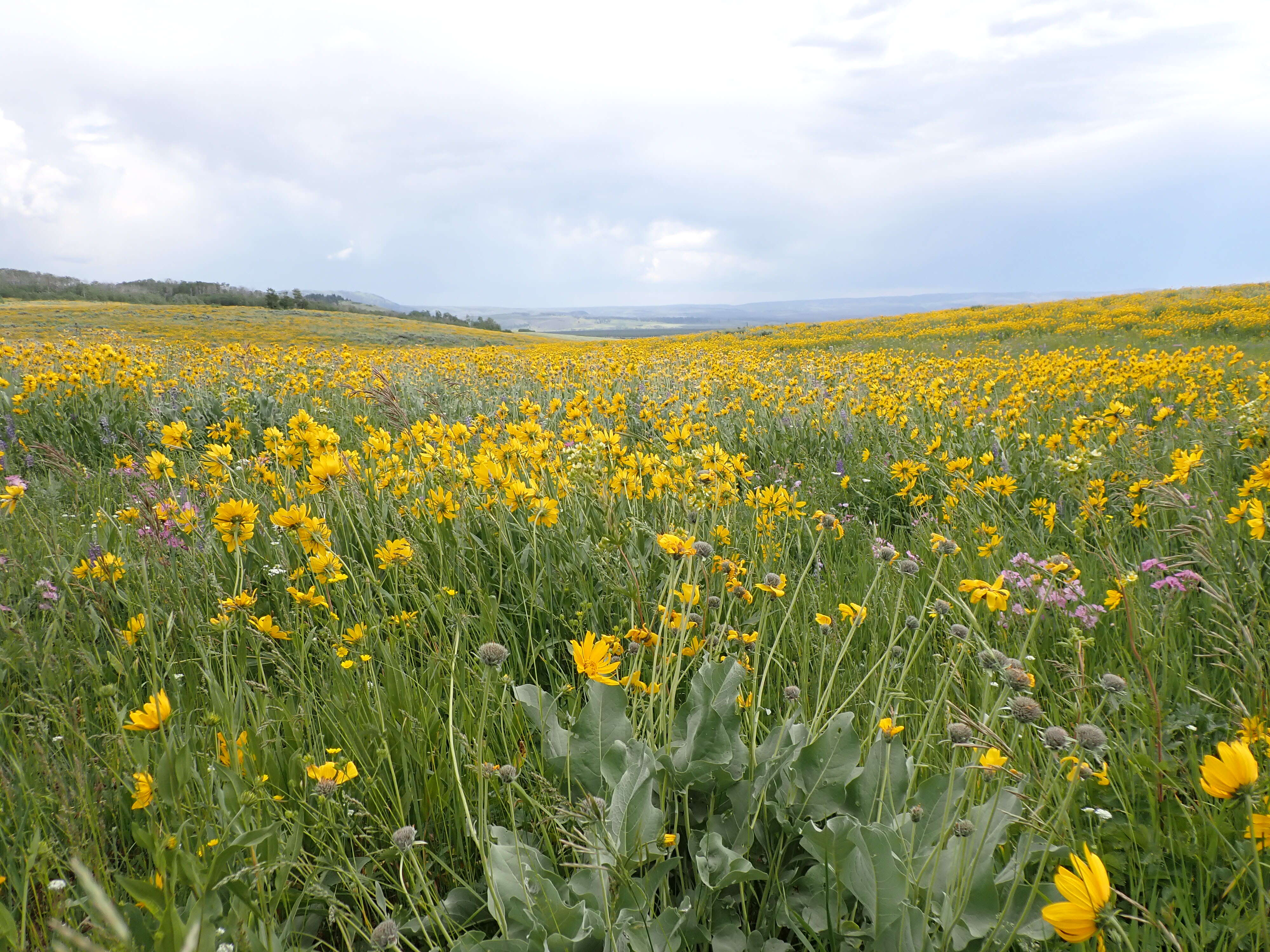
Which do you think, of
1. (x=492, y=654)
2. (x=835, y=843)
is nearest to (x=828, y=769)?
(x=835, y=843)

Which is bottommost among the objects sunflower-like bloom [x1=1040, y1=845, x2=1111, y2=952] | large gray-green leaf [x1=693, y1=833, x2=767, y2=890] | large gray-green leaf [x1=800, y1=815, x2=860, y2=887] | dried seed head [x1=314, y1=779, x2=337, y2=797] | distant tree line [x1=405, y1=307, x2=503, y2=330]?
large gray-green leaf [x1=693, y1=833, x2=767, y2=890]

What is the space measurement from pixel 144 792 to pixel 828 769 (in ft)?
4.26

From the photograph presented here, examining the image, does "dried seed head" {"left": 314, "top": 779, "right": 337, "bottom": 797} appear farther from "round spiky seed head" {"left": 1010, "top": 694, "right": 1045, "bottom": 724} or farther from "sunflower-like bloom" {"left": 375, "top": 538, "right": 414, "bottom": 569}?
"round spiky seed head" {"left": 1010, "top": 694, "right": 1045, "bottom": 724}

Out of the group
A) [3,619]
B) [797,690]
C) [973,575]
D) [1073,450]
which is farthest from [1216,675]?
[3,619]

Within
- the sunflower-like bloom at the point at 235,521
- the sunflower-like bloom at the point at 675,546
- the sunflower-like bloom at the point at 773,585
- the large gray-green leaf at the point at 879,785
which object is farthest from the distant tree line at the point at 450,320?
the large gray-green leaf at the point at 879,785

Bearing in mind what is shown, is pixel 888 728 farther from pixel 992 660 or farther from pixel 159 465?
pixel 159 465

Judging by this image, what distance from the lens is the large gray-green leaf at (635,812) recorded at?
4.09ft

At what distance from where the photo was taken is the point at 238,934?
999 mm

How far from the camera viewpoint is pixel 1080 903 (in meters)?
0.84

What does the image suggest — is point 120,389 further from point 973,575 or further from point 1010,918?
point 1010,918

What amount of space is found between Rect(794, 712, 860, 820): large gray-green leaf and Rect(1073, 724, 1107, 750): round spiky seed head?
45 cm

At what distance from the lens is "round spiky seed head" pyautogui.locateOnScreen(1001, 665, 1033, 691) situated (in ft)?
3.43

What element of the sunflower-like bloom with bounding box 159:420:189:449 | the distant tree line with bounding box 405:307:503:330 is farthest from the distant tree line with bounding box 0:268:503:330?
the sunflower-like bloom with bounding box 159:420:189:449

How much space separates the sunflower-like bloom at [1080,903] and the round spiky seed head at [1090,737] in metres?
0.17
